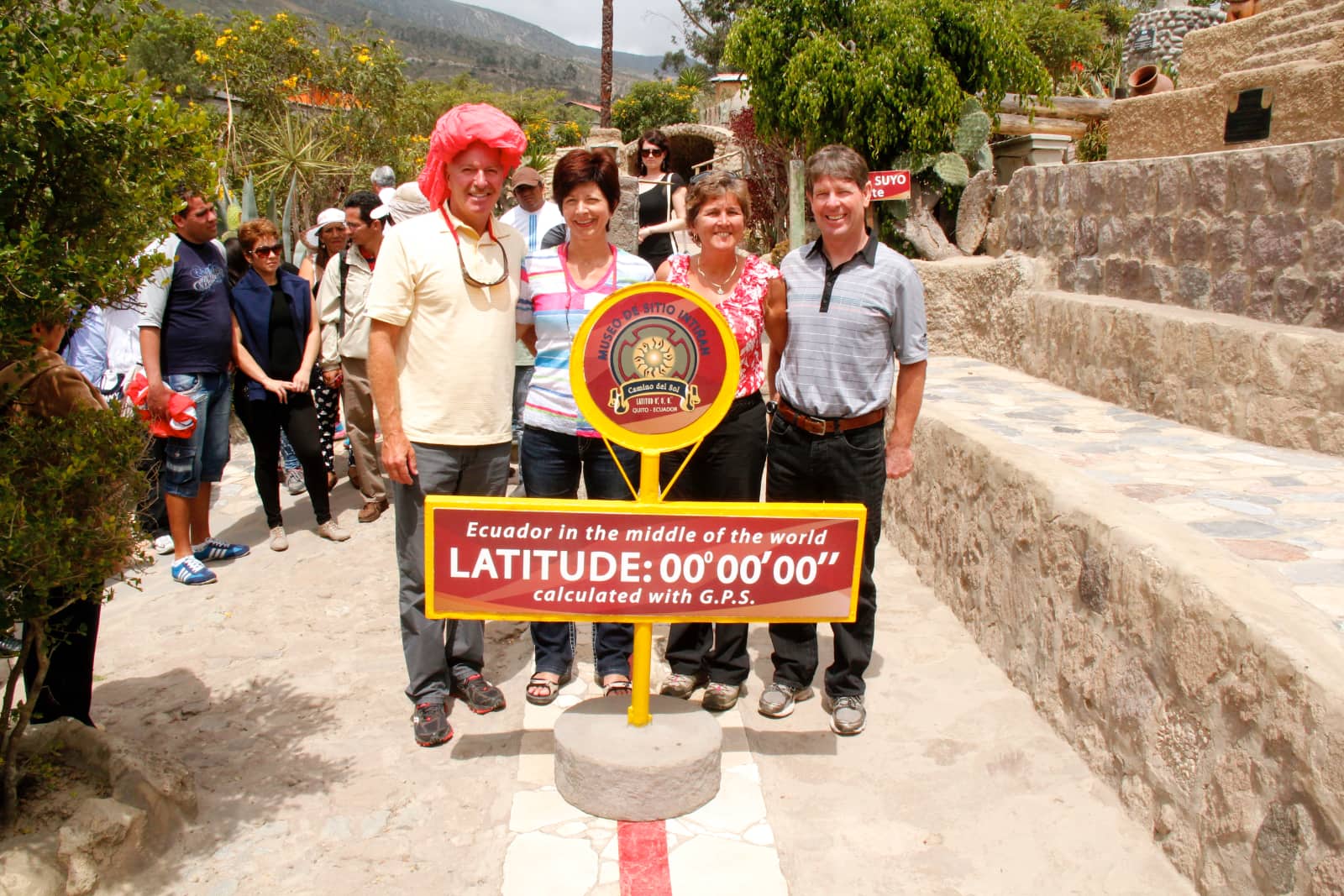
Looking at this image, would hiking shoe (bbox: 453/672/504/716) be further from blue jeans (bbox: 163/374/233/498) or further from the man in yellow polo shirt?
blue jeans (bbox: 163/374/233/498)

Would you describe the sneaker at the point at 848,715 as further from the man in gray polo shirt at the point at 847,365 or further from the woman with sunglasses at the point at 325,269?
the woman with sunglasses at the point at 325,269

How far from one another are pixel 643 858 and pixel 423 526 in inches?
50.3

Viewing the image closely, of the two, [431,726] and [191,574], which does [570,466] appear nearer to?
[431,726]

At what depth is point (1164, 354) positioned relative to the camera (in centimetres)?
528

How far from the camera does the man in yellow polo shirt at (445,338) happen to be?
3.10 meters

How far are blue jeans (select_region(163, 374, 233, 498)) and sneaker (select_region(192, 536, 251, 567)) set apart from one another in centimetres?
34

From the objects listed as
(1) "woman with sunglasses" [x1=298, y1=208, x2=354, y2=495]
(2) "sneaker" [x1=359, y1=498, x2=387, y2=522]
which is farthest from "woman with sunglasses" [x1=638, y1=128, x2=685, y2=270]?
(2) "sneaker" [x1=359, y1=498, x2=387, y2=522]

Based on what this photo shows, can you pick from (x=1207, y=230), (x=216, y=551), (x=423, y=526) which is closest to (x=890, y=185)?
(x=1207, y=230)

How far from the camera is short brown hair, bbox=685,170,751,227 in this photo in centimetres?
323

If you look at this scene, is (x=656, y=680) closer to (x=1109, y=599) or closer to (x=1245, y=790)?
(x=1109, y=599)

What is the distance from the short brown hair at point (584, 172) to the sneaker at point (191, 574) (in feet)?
9.32

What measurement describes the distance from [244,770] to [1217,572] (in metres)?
2.89

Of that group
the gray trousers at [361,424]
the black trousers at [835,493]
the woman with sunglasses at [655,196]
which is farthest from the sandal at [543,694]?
the woman with sunglasses at [655,196]

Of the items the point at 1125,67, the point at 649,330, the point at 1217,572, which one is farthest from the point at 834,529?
the point at 1125,67
